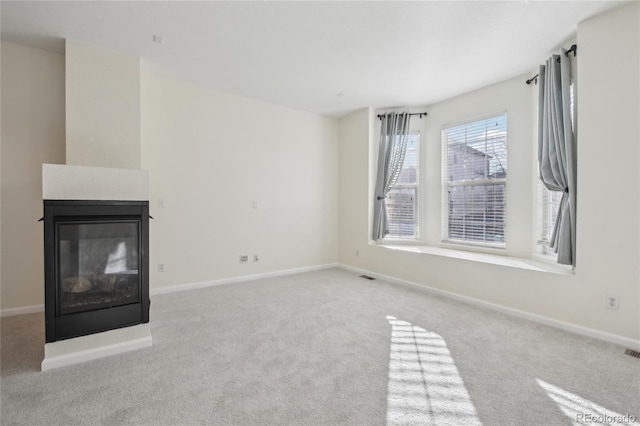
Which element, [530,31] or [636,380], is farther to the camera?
[530,31]

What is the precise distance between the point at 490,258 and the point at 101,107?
4.58m

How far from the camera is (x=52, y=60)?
304 centimetres

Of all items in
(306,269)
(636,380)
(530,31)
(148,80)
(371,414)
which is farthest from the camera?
(306,269)

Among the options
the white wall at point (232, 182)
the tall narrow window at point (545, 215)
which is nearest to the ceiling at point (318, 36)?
the white wall at point (232, 182)

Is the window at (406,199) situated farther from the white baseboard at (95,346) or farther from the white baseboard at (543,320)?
the white baseboard at (95,346)

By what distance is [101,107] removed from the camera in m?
2.90

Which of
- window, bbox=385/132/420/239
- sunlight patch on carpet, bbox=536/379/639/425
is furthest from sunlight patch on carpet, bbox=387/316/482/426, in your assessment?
window, bbox=385/132/420/239

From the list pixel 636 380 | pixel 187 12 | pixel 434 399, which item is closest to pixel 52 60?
pixel 187 12

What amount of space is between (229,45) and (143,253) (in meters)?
2.12

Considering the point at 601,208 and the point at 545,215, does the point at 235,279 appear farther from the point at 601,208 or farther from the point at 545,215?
the point at 601,208

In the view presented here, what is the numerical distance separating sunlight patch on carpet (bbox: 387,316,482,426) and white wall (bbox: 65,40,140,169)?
10.3 feet

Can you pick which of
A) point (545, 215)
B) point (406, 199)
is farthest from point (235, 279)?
point (545, 215)

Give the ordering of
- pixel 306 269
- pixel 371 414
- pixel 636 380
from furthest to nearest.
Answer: pixel 306 269 < pixel 636 380 < pixel 371 414

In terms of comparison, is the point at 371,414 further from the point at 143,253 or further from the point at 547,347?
the point at 143,253
